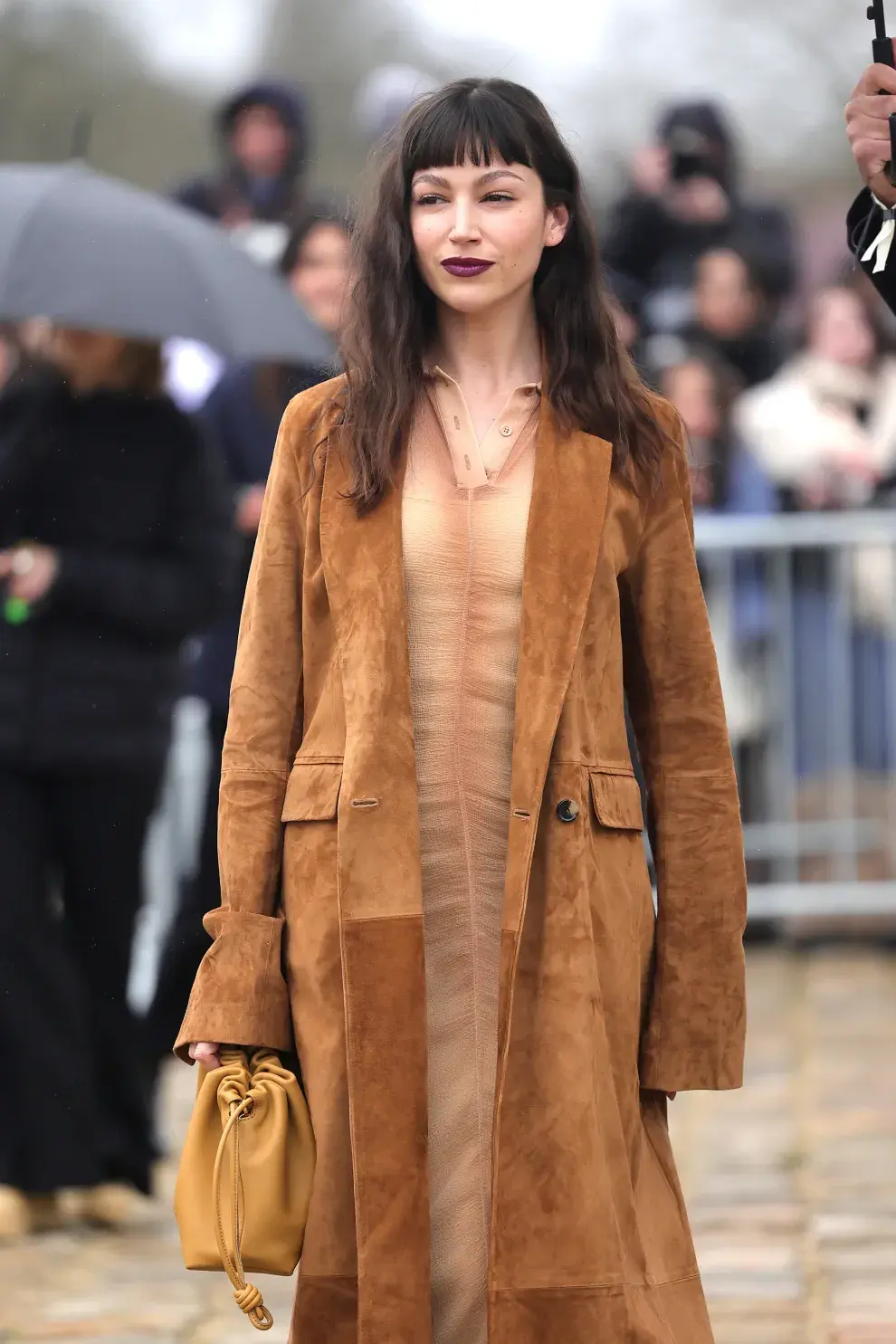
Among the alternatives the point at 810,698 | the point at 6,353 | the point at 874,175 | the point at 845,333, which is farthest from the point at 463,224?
the point at 810,698

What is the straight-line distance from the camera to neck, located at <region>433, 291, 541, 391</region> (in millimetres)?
3459

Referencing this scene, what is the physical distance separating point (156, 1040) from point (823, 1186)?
5.31ft

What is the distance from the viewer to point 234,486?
6.52 m

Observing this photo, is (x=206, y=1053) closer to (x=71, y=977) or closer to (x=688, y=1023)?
(x=688, y=1023)

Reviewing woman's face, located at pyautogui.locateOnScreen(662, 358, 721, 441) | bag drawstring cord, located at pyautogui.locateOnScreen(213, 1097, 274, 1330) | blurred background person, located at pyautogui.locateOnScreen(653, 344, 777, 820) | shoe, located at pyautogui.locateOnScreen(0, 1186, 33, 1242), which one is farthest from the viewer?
blurred background person, located at pyautogui.locateOnScreen(653, 344, 777, 820)

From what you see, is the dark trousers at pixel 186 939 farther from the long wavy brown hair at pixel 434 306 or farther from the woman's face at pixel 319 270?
the long wavy brown hair at pixel 434 306

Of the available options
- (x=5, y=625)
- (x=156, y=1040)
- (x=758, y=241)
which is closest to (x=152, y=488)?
(x=5, y=625)

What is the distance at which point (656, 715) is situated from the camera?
3.46 meters

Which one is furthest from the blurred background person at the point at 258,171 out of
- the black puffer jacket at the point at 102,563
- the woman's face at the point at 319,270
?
the black puffer jacket at the point at 102,563

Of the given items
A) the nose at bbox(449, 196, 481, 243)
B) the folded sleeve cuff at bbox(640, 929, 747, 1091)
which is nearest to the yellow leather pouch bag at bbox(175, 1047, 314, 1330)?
the folded sleeve cuff at bbox(640, 929, 747, 1091)

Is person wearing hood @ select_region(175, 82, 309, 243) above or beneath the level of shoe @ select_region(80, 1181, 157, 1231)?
above

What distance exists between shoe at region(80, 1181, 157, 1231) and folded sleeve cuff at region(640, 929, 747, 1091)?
2.52 m

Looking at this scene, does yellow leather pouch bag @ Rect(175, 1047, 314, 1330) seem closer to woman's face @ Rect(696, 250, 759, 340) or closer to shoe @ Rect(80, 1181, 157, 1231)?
shoe @ Rect(80, 1181, 157, 1231)

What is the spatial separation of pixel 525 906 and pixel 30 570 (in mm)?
2687
